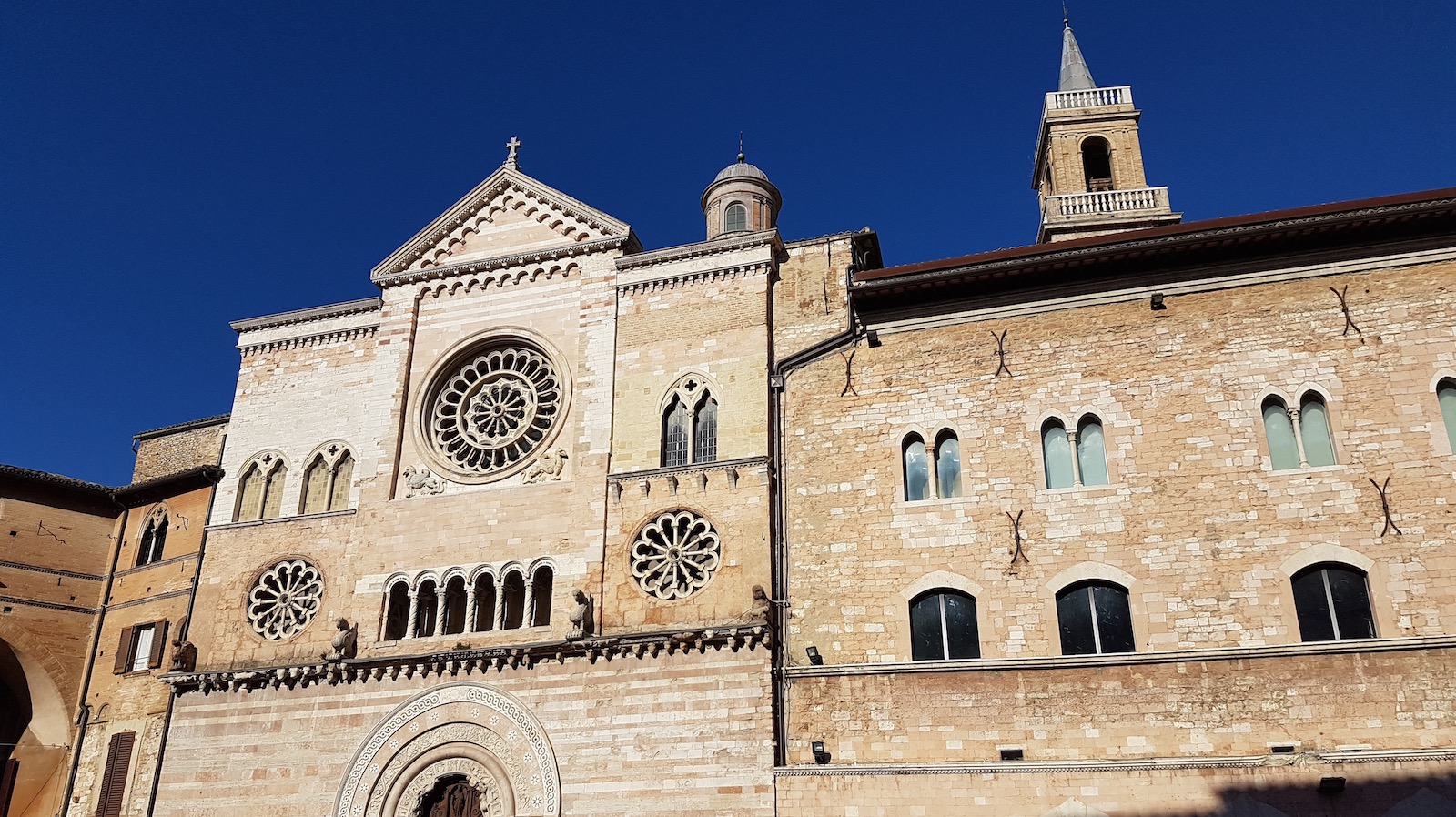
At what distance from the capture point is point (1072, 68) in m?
37.0

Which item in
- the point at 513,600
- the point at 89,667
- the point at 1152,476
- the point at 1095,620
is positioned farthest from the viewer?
the point at 89,667

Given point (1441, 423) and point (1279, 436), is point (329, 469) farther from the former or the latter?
point (1441, 423)

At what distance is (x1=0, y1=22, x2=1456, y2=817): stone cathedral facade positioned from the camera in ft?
53.3

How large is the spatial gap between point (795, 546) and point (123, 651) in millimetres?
15326

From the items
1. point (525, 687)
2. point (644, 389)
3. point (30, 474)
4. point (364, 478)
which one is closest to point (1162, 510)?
point (644, 389)

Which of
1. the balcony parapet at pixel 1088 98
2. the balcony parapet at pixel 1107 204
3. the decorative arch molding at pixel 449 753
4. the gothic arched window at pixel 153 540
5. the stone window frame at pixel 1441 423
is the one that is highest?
the balcony parapet at pixel 1088 98

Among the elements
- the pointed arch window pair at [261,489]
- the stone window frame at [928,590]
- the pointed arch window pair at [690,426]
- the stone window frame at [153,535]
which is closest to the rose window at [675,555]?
the pointed arch window pair at [690,426]

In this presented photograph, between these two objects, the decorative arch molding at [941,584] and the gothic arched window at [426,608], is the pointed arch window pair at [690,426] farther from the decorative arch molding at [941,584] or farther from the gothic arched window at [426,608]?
the gothic arched window at [426,608]

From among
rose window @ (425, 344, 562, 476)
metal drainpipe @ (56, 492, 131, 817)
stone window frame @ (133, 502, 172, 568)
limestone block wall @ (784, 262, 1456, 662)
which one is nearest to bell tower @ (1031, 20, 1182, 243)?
limestone block wall @ (784, 262, 1456, 662)

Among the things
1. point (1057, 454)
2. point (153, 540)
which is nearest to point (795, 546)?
point (1057, 454)

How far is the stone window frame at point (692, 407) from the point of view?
20.8 metres

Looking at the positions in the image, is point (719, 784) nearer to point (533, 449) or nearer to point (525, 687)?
point (525, 687)

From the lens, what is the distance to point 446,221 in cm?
2473

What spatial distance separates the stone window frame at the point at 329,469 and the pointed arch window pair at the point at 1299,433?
16.6 m
